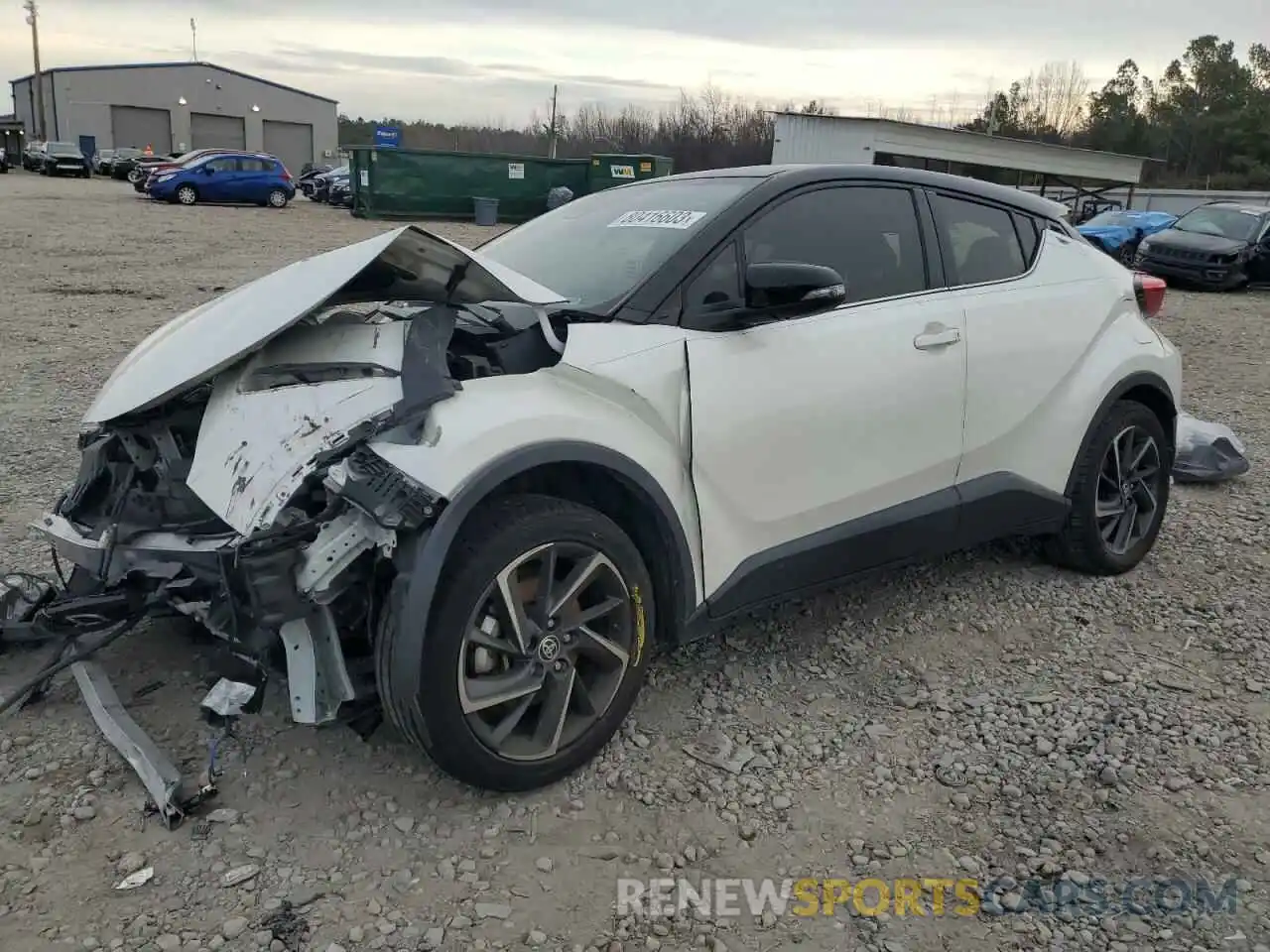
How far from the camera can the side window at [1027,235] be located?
408 cm

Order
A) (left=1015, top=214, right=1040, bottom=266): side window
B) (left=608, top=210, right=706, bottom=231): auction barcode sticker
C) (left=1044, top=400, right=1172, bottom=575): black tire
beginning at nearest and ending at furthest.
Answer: (left=608, top=210, right=706, bottom=231): auction barcode sticker
(left=1015, top=214, right=1040, bottom=266): side window
(left=1044, top=400, right=1172, bottom=575): black tire

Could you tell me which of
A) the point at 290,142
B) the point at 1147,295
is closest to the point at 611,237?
the point at 1147,295

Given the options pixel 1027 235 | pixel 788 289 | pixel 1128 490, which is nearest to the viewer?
pixel 788 289

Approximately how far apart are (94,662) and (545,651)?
1.58 m

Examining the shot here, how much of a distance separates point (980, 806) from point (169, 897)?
84.1 inches

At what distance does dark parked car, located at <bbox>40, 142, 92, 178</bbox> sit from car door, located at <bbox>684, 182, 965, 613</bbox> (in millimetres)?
46414

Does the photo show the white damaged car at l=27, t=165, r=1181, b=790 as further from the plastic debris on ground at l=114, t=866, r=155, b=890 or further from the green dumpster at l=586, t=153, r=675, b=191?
the green dumpster at l=586, t=153, r=675, b=191

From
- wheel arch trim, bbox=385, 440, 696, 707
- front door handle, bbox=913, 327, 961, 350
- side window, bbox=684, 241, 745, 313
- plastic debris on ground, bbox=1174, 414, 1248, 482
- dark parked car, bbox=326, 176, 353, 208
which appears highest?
dark parked car, bbox=326, 176, 353, 208

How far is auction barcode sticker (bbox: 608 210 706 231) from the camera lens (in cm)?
330

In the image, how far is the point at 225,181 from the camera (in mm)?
28734

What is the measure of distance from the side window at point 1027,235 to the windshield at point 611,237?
52.5 inches

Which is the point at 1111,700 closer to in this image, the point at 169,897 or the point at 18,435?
the point at 169,897

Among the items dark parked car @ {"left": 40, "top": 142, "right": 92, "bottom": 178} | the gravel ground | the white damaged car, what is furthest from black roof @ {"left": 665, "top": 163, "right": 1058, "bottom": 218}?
dark parked car @ {"left": 40, "top": 142, "right": 92, "bottom": 178}

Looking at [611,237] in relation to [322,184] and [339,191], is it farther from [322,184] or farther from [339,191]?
[322,184]
